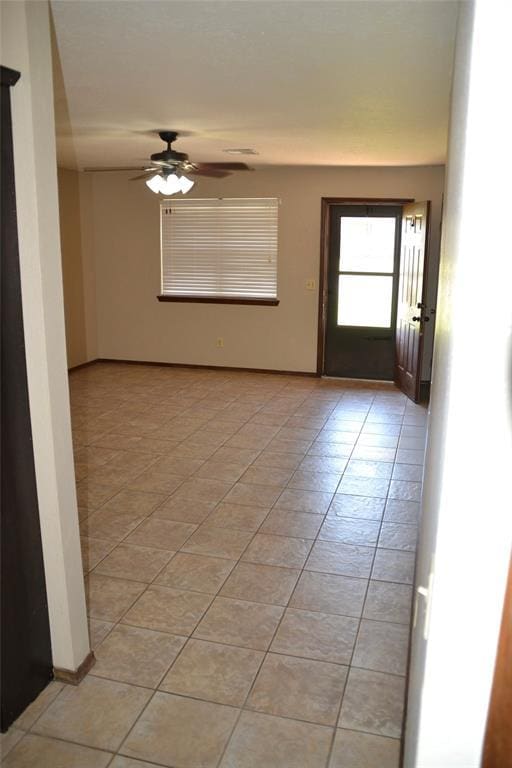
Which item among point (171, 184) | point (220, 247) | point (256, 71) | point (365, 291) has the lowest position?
point (365, 291)

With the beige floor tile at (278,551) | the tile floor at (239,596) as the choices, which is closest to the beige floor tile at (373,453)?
the tile floor at (239,596)

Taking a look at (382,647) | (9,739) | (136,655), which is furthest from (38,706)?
(382,647)

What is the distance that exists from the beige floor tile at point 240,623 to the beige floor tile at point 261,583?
54mm

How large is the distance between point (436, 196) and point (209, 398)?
3292 millimetres

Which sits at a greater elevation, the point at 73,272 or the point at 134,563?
the point at 73,272

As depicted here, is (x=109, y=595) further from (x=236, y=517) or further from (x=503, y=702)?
(x=503, y=702)

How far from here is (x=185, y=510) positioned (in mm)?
3887

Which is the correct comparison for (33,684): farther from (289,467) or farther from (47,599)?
(289,467)

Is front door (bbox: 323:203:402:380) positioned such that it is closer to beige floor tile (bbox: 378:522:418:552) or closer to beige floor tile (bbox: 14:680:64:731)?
beige floor tile (bbox: 378:522:418:552)

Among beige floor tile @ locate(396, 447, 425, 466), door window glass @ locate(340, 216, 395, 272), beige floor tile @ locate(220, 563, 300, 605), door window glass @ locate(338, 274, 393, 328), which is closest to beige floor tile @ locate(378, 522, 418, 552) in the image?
beige floor tile @ locate(220, 563, 300, 605)

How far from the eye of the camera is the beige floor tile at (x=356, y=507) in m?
3.84

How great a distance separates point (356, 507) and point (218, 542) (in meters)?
0.98

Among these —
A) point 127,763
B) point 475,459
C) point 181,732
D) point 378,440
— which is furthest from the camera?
point 378,440

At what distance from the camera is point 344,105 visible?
12.4 ft
